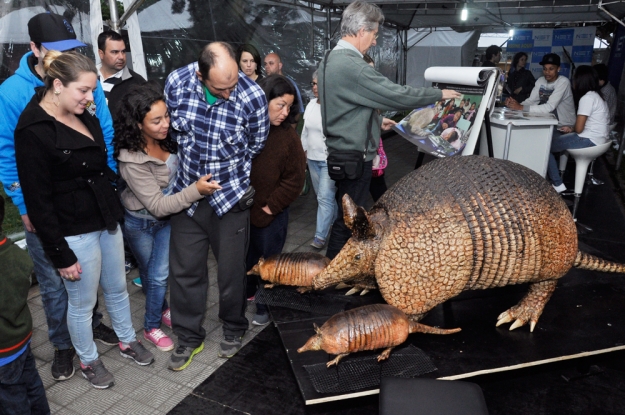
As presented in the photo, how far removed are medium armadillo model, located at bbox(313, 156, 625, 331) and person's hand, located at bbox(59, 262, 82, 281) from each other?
55.3 inches

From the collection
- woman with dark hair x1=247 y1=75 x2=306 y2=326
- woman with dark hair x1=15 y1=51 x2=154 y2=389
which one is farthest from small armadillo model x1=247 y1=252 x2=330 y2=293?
woman with dark hair x1=15 y1=51 x2=154 y2=389

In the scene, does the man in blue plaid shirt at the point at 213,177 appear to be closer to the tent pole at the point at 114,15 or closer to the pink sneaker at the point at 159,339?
the pink sneaker at the point at 159,339

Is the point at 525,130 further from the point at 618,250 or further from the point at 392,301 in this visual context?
the point at 392,301

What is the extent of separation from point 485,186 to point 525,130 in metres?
2.65

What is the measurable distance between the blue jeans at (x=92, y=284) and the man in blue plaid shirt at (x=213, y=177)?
342mm

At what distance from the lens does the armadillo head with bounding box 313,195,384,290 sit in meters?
2.82

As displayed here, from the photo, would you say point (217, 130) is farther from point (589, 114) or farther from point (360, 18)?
point (589, 114)

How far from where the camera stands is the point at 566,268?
316 centimetres

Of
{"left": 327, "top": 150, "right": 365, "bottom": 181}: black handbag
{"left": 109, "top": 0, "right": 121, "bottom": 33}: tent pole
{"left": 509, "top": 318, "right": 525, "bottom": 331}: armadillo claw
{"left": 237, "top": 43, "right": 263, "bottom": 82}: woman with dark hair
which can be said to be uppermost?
{"left": 109, "top": 0, "right": 121, "bottom": 33}: tent pole

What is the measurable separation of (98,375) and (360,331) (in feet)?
6.01

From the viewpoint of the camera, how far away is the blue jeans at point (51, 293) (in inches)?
119

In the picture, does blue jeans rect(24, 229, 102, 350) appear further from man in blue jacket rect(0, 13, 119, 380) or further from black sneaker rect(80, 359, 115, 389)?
black sneaker rect(80, 359, 115, 389)

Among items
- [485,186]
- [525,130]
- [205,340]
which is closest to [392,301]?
→ [485,186]

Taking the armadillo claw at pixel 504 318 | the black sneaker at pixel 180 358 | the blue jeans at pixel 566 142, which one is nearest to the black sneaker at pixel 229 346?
the black sneaker at pixel 180 358
